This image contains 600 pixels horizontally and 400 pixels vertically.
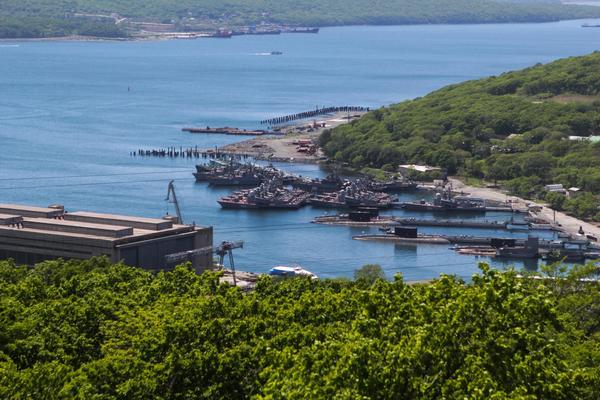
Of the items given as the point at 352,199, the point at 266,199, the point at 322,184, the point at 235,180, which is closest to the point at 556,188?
the point at 352,199

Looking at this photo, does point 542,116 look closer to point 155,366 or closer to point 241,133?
point 241,133

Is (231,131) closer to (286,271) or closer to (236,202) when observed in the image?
(236,202)

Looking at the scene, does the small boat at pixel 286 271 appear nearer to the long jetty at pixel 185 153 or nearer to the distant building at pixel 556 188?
the distant building at pixel 556 188

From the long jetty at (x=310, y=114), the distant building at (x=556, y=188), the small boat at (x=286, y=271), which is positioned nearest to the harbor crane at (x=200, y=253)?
the small boat at (x=286, y=271)

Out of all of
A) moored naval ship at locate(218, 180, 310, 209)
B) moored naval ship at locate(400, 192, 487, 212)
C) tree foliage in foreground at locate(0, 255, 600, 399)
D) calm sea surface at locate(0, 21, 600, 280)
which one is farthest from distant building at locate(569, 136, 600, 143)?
tree foliage in foreground at locate(0, 255, 600, 399)

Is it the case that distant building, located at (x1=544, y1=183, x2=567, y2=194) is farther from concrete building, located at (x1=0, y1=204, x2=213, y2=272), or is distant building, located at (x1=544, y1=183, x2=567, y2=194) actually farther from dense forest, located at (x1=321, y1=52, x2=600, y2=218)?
concrete building, located at (x1=0, y1=204, x2=213, y2=272)

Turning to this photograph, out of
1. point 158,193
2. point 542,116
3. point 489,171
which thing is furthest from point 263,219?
point 542,116
